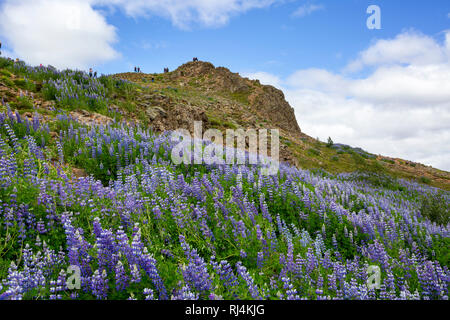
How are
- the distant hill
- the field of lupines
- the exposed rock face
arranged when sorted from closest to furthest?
the field of lupines
the distant hill
the exposed rock face


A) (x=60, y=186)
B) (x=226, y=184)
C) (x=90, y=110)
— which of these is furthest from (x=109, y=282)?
(x=90, y=110)

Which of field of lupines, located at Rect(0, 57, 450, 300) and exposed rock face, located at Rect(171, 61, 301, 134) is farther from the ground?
exposed rock face, located at Rect(171, 61, 301, 134)

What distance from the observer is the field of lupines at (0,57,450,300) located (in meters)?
2.61

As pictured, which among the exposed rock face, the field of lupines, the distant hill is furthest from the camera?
the exposed rock face

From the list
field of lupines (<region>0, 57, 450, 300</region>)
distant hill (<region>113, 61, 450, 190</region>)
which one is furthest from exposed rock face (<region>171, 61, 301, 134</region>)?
field of lupines (<region>0, 57, 450, 300</region>)

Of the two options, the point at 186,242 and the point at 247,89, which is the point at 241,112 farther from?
the point at 186,242

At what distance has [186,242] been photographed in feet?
11.4

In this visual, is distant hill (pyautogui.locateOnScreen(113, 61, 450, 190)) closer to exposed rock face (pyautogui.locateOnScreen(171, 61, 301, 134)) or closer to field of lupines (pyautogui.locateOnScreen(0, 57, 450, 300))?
exposed rock face (pyautogui.locateOnScreen(171, 61, 301, 134))

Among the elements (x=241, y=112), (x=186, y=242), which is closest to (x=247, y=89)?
(x=241, y=112)

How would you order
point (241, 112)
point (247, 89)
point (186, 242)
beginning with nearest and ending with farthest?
point (186, 242)
point (241, 112)
point (247, 89)

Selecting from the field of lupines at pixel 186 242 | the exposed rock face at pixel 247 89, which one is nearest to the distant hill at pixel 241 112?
the exposed rock face at pixel 247 89

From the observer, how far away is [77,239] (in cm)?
295

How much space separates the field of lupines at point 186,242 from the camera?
2613 millimetres
